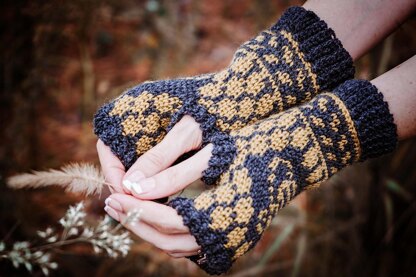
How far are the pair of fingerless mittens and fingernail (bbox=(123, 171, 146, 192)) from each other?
8cm

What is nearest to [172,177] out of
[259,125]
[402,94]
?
[259,125]

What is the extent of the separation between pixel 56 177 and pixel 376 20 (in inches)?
40.5

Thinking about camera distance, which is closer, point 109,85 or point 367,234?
→ point 367,234

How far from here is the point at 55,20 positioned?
5.18 feet

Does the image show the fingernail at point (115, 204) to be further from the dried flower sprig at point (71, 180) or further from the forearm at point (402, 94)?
the forearm at point (402, 94)

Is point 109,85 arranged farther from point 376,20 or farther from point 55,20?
point 376,20

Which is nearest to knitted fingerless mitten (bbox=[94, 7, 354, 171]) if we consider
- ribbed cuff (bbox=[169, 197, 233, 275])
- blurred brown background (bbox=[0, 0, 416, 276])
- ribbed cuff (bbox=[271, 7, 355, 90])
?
ribbed cuff (bbox=[271, 7, 355, 90])

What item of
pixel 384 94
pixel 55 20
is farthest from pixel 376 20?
pixel 55 20

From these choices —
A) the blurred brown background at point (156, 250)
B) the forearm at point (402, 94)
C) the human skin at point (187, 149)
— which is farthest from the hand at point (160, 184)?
the blurred brown background at point (156, 250)

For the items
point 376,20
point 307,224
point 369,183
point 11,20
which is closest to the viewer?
point 376,20

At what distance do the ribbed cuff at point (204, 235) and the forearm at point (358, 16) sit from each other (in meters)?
0.70

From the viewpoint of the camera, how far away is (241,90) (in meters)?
0.94

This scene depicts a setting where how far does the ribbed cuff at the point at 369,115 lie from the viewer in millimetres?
931

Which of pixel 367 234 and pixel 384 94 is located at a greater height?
pixel 384 94
